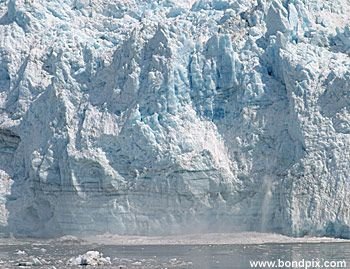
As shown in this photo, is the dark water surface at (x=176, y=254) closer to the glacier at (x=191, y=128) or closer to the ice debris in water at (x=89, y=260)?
the ice debris in water at (x=89, y=260)

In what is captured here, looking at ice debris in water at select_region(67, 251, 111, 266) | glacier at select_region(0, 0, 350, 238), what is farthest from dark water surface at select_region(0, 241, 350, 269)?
glacier at select_region(0, 0, 350, 238)

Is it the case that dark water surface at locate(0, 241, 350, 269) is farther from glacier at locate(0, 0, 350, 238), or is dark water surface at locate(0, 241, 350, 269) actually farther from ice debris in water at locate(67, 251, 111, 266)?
glacier at locate(0, 0, 350, 238)

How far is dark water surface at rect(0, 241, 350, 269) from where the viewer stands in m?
20.8

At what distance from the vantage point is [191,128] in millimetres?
26484

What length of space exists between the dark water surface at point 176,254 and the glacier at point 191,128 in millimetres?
1269

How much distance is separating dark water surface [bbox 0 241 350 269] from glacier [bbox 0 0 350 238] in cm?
127

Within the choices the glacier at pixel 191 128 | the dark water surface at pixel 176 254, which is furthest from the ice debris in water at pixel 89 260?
the glacier at pixel 191 128

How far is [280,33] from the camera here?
26.6 meters

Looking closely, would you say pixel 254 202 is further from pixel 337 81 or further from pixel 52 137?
pixel 52 137

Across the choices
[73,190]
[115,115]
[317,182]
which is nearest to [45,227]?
[73,190]

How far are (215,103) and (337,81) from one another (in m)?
3.08

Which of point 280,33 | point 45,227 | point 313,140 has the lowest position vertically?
point 45,227

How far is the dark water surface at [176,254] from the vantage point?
20.8 metres

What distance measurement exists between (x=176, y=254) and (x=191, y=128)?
176 inches
